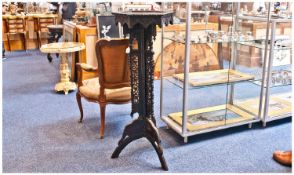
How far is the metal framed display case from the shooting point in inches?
117

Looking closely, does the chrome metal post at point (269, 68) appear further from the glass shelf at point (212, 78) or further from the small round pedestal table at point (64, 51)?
the small round pedestal table at point (64, 51)

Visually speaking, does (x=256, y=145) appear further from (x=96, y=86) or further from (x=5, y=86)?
(x=5, y=86)

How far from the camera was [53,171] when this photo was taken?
2.42m

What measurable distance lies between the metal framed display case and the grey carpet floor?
14 cm

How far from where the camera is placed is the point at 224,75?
3.28 metres

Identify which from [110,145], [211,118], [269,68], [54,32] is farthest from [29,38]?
[269,68]

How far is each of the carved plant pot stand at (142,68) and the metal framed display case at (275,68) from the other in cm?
115

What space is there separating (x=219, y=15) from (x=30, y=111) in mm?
2624

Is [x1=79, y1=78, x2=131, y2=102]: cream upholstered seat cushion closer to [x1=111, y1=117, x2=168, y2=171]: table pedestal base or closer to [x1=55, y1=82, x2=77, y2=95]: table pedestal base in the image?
[x1=111, y1=117, x2=168, y2=171]: table pedestal base

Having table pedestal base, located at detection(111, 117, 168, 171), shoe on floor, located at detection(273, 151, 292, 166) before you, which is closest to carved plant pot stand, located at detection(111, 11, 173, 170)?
table pedestal base, located at detection(111, 117, 168, 171)

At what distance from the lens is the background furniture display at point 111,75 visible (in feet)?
8.84

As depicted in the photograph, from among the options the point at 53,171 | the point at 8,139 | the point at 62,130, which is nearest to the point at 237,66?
the point at 62,130

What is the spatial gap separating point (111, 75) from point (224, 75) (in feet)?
4.07

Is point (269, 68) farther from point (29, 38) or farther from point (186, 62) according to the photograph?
point (29, 38)
